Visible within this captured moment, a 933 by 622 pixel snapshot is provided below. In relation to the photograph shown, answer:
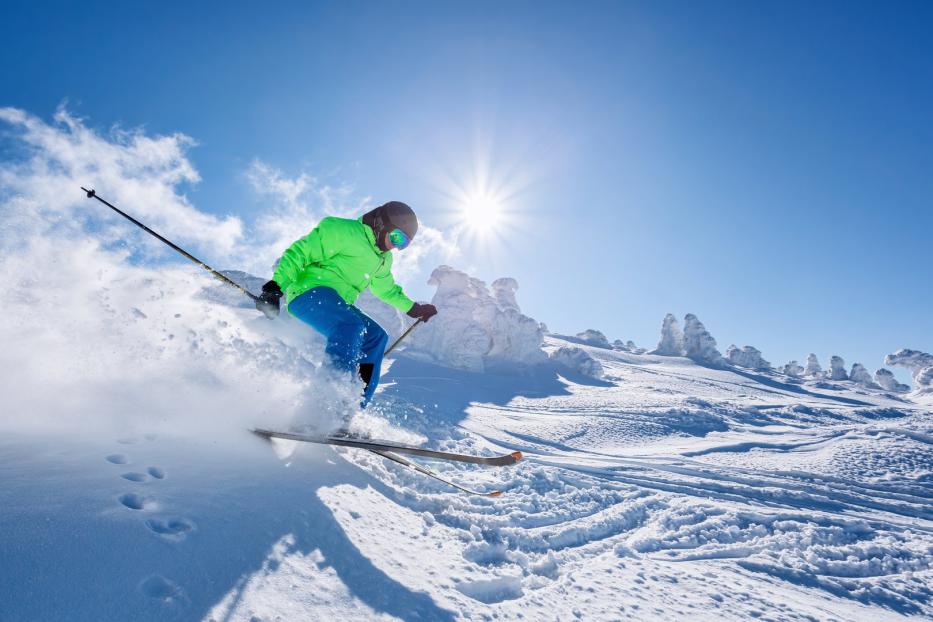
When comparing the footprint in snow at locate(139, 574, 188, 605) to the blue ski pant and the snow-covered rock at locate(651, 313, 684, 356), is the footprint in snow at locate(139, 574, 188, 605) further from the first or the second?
the snow-covered rock at locate(651, 313, 684, 356)

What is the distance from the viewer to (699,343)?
4528 centimetres

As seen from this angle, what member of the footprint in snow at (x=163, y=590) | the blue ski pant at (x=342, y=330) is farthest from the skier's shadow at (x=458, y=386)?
the footprint in snow at (x=163, y=590)

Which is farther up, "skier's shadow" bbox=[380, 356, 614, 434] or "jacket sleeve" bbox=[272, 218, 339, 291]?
"jacket sleeve" bbox=[272, 218, 339, 291]

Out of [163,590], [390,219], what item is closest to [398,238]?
[390,219]

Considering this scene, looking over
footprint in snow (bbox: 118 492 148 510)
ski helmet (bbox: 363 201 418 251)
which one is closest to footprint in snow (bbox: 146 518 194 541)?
footprint in snow (bbox: 118 492 148 510)

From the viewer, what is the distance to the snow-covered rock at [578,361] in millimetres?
25469

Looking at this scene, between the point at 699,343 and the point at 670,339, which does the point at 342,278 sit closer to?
the point at 699,343

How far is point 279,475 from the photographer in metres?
2.42

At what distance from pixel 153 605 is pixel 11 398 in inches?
87.5

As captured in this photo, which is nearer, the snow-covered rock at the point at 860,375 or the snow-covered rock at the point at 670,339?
the snow-covered rock at the point at 670,339

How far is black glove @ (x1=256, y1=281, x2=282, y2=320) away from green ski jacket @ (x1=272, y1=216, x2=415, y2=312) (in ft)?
0.30

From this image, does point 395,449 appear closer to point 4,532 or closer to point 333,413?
point 333,413

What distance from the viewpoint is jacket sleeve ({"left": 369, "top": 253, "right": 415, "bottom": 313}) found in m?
4.64

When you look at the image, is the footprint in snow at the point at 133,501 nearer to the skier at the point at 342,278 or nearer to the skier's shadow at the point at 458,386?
the skier at the point at 342,278
